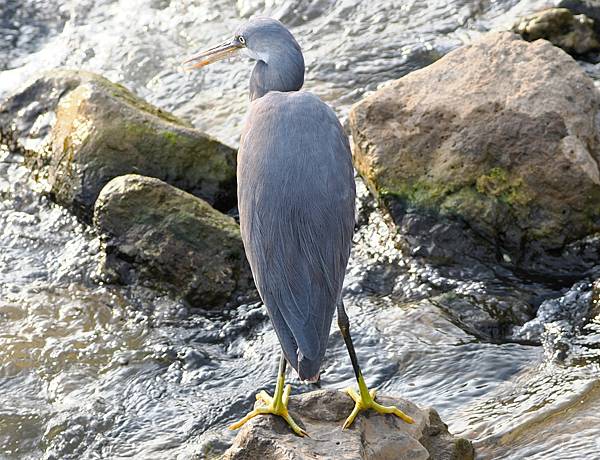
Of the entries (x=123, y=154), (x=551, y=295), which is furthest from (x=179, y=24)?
(x=551, y=295)

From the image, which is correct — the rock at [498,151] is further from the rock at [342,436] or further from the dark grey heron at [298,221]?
the rock at [342,436]

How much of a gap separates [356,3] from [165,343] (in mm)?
4943

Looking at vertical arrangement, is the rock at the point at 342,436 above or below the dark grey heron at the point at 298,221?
below

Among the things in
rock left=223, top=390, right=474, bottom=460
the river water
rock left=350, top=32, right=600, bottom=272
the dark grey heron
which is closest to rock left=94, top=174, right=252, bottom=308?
the river water

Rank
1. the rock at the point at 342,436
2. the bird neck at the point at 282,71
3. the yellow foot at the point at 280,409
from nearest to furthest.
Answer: the rock at the point at 342,436 < the yellow foot at the point at 280,409 < the bird neck at the point at 282,71

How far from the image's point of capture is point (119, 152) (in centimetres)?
685

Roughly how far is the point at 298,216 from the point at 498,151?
2.21 meters

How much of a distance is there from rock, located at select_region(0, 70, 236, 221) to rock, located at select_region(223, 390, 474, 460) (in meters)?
2.71

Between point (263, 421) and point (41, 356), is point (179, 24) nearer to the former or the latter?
point (41, 356)

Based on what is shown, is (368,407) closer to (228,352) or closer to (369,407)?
(369,407)

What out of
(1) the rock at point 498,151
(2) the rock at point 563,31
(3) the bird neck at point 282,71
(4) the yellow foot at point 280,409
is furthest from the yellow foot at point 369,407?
(2) the rock at point 563,31

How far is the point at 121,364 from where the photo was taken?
5.82 metres

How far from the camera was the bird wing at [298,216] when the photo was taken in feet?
13.8

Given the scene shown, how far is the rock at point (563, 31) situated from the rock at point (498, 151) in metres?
1.76
